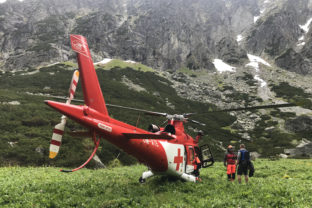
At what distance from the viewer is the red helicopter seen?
6289 millimetres

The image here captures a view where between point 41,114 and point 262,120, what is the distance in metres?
59.6

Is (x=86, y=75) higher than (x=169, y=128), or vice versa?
(x=86, y=75)

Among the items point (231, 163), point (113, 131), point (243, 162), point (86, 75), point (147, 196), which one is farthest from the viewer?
point (231, 163)

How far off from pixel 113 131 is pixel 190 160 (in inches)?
220

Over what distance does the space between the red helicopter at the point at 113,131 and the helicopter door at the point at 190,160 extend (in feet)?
0.17

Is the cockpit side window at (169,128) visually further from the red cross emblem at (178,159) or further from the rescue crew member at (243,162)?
the rescue crew member at (243,162)

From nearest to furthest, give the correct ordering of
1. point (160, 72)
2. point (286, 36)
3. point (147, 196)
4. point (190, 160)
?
point (147, 196)
point (190, 160)
point (160, 72)
point (286, 36)

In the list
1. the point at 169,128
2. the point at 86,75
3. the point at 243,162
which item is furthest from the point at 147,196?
the point at 243,162

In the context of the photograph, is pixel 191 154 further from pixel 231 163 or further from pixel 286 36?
pixel 286 36

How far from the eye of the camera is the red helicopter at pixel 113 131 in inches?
248

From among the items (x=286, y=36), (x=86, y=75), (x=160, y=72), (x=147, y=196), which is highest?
(x=286, y=36)

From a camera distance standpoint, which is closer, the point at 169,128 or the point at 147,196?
the point at 147,196

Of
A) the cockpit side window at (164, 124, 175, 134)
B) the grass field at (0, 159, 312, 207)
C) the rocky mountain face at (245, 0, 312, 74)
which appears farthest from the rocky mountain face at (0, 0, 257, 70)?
the grass field at (0, 159, 312, 207)

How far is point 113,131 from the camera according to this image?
723 centimetres
